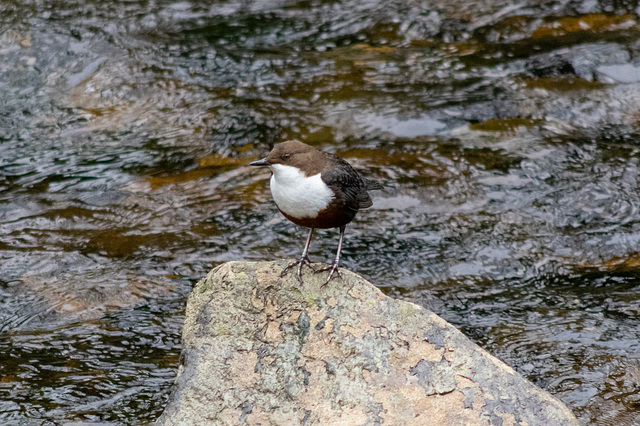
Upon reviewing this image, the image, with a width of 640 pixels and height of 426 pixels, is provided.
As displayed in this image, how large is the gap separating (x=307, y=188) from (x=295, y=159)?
0.60ft

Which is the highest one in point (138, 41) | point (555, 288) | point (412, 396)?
point (138, 41)

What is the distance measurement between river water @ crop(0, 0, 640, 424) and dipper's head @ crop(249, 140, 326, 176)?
149cm

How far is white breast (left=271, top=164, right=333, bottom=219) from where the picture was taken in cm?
353

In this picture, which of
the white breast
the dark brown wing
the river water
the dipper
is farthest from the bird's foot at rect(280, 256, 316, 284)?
the river water

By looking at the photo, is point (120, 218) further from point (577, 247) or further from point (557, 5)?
point (557, 5)

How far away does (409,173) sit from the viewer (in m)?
6.17

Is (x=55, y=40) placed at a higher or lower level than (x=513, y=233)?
higher

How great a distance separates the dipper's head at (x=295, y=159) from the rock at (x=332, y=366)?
61cm

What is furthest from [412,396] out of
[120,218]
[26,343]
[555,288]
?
[120,218]

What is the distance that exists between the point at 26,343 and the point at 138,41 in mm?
4286

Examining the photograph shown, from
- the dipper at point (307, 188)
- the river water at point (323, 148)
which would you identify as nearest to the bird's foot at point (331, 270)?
the dipper at point (307, 188)

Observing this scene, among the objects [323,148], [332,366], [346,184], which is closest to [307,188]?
[346,184]

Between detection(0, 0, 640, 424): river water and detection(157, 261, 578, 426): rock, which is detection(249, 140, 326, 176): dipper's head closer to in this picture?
detection(157, 261, 578, 426): rock

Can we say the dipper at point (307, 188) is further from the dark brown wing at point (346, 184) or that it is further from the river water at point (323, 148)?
the river water at point (323, 148)
